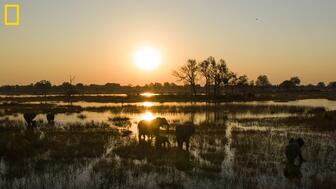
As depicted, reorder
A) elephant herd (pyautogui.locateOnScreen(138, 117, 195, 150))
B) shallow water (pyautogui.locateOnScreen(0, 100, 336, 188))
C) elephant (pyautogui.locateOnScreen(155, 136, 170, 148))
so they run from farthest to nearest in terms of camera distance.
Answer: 1. elephant (pyautogui.locateOnScreen(155, 136, 170, 148))
2. elephant herd (pyautogui.locateOnScreen(138, 117, 195, 150))
3. shallow water (pyautogui.locateOnScreen(0, 100, 336, 188))

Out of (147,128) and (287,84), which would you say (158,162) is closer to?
(147,128)

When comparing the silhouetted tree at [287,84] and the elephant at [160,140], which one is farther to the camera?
the silhouetted tree at [287,84]

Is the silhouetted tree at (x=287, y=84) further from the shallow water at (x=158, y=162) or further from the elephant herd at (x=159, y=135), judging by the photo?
the elephant herd at (x=159, y=135)

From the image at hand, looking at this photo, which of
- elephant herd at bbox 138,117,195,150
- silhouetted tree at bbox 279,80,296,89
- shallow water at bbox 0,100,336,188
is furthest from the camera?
silhouetted tree at bbox 279,80,296,89

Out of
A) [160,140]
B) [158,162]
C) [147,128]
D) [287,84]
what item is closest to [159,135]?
[147,128]

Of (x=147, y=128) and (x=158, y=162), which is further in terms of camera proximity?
(x=147, y=128)

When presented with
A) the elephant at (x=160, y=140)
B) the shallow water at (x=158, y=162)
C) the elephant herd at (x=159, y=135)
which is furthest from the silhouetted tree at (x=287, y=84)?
the elephant at (x=160, y=140)

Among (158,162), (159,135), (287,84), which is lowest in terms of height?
(158,162)

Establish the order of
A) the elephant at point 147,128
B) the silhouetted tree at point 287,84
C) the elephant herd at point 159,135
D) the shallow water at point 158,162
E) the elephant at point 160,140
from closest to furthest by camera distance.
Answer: the shallow water at point 158,162
the elephant herd at point 159,135
the elephant at point 160,140
the elephant at point 147,128
the silhouetted tree at point 287,84

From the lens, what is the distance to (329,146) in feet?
62.8

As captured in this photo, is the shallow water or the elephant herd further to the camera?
the elephant herd

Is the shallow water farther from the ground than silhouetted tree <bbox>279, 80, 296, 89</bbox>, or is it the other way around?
silhouetted tree <bbox>279, 80, 296, 89</bbox>

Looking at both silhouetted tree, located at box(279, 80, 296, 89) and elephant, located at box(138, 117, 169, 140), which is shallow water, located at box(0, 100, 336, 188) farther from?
silhouetted tree, located at box(279, 80, 296, 89)

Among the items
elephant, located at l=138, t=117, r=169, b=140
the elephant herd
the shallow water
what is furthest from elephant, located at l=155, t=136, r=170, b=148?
elephant, located at l=138, t=117, r=169, b=140
